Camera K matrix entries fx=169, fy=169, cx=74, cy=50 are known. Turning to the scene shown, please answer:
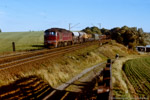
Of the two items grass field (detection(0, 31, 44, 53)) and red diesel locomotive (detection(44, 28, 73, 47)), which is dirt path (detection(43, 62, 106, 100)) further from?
grass field (detection(0, 31, 44, 53))

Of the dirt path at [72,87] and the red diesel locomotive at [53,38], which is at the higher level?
the red diesel locomotive at [53,38]

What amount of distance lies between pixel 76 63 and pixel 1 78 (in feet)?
35.9

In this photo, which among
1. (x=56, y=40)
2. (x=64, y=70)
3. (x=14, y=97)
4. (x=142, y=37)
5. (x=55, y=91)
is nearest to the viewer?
(x=14, y=97)

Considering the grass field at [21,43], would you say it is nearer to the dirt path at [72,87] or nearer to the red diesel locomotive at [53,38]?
the red diesel locomotive at [53,38]

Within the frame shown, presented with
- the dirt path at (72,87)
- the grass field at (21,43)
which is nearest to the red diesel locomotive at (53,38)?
the grass field at (21,43)

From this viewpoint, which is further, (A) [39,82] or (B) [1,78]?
(A) [39,82]

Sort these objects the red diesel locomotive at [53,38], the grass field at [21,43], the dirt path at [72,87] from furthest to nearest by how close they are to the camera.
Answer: the grass field at [21,43] < the red diesel locomotive at [53,38] < the dirt path at [72,87]

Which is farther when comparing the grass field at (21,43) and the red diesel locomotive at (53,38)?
the grass field at (21,43)

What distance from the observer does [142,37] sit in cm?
7262

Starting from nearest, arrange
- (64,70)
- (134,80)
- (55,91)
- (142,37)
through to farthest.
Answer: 1. (55,91)
2. (134,80)
3. (64,70)
4. (142,37)

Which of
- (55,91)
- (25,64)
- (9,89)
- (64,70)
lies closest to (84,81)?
(64,70)

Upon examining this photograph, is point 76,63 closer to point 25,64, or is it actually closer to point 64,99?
point 25,64

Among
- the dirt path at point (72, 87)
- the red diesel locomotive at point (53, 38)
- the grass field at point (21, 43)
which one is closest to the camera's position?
the dirt path at point (72, 87)

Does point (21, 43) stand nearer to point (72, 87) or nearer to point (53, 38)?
point (53, 38)
